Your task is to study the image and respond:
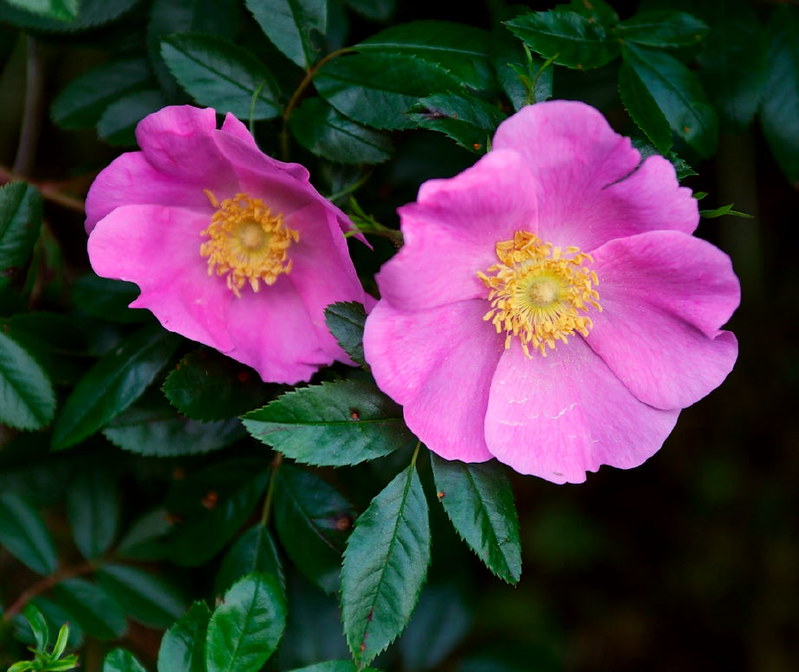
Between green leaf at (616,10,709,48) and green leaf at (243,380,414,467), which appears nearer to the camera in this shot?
green leaf at (243,380,414,467)

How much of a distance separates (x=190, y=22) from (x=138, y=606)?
968 mm

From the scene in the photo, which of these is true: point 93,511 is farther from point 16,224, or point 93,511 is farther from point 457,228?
point 457,228

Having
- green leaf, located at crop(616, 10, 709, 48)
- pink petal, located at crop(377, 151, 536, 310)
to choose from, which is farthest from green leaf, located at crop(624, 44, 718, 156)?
pink petal, located at crop(377, 151, 536, 310)

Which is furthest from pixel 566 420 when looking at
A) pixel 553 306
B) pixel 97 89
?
pixel 97 89

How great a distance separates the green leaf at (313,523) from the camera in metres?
1.29

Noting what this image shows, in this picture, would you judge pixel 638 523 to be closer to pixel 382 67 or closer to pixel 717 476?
pixel 717 476

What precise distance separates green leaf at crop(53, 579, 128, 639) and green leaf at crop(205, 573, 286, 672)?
15.5 inches

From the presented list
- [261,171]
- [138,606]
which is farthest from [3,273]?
[138,606]

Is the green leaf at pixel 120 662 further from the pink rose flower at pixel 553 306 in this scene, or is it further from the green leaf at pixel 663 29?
the green leaf at pixel 663 29

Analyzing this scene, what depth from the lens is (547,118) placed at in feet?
3.11

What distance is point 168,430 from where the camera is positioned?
1350 millimetres

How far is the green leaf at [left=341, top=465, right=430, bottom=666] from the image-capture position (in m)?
1.08

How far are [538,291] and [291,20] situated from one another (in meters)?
0.53

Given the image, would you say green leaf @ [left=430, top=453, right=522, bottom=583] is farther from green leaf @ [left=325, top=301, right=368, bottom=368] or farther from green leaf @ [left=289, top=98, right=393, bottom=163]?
green leaf @ [left=289, top=98, right=393, bottom=163]
